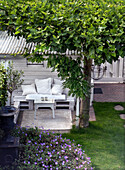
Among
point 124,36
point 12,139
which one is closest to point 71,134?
point 12,139

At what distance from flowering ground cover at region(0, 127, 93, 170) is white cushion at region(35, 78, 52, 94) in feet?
10.2

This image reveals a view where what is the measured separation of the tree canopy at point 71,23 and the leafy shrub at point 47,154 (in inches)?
80.4

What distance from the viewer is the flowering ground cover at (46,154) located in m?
6.04

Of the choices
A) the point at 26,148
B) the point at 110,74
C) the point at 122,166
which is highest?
the point at 110,74

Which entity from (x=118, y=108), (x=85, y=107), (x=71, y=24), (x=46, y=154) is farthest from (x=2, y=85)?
(x=118, y=108)

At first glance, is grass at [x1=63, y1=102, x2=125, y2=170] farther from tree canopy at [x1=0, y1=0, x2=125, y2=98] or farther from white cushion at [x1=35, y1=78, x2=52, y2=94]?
tree canopy at [x1=0, y1=0, x2=125, y2=98]

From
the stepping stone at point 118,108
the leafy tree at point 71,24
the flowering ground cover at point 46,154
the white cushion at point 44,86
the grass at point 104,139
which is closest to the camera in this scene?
the flowering ground cover at point 46,154

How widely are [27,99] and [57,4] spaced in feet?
13.5

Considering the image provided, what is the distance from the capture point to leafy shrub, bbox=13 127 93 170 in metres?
6.05

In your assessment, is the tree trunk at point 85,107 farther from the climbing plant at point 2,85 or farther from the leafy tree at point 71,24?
the climbing plant at point 2,85

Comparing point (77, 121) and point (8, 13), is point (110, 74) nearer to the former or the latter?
point (77, 121)

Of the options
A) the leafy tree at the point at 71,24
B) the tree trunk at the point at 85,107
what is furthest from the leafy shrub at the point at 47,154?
the leafy tree at the point at 71,24

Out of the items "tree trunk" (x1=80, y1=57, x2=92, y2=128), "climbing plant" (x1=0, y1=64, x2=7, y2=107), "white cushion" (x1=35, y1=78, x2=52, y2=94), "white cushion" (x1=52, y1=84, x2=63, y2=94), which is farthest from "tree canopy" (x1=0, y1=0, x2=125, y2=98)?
"white cushion" (x1=35, y1=78, x2=52, y2=94)

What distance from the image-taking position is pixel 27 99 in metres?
9.93
